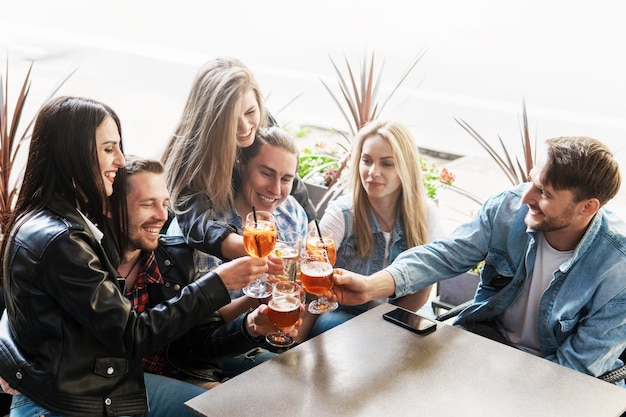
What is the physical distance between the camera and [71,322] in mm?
1846

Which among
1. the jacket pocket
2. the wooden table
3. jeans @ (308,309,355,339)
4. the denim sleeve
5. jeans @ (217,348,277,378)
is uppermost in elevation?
the denim sleeve

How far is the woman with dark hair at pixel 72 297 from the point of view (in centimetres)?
180

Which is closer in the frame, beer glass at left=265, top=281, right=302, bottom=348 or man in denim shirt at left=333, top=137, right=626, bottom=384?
beer glass at left=265, top=281, right=302, bottom=348

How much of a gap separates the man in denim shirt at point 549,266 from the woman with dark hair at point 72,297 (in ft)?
2.20

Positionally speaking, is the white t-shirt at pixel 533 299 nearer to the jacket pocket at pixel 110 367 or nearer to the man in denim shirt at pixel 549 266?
the man in denim shirt at pixel 549 266

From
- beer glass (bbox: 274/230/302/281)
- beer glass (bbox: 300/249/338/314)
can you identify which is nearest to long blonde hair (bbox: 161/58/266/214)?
beer glass (bbox: 274/230/302/281)

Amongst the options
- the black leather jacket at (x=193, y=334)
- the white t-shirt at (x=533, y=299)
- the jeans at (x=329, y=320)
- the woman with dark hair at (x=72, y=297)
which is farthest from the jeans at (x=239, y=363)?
the white t-shirt at (x=533, y=299)

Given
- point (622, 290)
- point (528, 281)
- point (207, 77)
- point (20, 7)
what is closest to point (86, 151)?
point (207, 77)

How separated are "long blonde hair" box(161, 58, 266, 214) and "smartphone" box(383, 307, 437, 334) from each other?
0.91 m

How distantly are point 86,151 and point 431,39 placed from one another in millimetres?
8151

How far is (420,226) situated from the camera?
9.74ft

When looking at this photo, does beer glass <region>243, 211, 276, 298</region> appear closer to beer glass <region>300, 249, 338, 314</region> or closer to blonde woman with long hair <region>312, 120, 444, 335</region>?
beer glass <region>300, 249, 338, 314</region>

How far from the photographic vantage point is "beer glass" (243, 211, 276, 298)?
215cm

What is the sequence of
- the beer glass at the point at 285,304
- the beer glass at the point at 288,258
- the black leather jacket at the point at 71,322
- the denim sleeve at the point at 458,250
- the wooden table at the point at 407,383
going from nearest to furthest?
the wooden table at the point at 407,383
the black leather jacket at the point at 71,322
the beer glass at the point at 285,304
the beer glass at the point at 288,258
the denim sleeve at the point at 458,250
